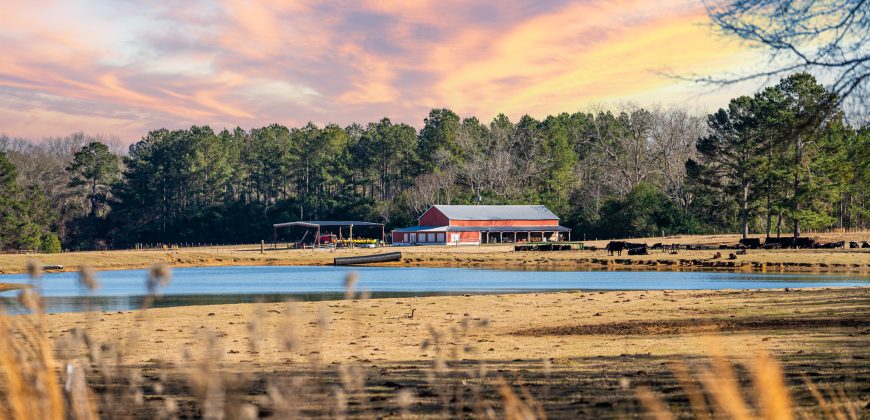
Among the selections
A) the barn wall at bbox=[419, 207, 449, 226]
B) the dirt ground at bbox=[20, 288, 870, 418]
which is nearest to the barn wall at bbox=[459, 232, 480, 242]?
the barn wall at bbox=[419, 207, 449, 226]

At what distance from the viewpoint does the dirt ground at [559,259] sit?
60500 mm

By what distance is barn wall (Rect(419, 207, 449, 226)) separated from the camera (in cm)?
10900

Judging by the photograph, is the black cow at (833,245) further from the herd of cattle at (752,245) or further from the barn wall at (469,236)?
the barn wall at (469,236)

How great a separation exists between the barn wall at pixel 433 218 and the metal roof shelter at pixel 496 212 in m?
0.54

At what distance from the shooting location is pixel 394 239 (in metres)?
114

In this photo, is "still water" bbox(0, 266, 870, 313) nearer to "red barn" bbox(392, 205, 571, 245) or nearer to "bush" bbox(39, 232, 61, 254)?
"bush" bbox(39, 232, 61, 254)

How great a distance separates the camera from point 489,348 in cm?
1614

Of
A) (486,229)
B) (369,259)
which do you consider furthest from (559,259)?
(486,229)

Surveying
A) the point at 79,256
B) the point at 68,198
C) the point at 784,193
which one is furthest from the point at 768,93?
the point at 68,198

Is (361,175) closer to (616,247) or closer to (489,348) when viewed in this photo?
(616,247)

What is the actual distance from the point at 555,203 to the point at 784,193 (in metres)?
41.6

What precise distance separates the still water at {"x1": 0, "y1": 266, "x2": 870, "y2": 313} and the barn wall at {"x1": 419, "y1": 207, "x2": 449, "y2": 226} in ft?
153

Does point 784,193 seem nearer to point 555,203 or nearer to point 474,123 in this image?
point 555,203

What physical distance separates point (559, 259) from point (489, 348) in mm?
58261
